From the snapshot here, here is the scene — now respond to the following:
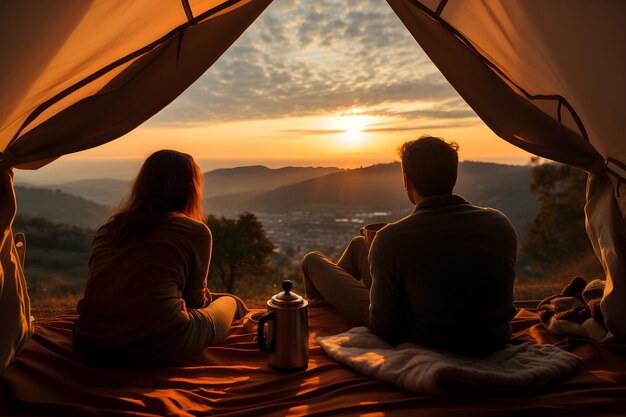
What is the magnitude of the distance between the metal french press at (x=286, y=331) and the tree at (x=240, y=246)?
6.14 m

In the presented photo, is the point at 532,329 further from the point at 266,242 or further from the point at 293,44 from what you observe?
the point at 266,242

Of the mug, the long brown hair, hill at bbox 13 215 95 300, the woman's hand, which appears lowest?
hill at bbox 13 215 95 300

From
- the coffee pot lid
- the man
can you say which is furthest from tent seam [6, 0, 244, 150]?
the coffee pot lid

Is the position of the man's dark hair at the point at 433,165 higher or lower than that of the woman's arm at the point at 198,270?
higher

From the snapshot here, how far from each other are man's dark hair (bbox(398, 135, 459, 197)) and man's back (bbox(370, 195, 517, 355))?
0.17 ft

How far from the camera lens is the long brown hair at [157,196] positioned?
165 centimetres

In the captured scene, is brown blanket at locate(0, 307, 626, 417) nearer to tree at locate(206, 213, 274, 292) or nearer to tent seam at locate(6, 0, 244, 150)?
tent seam at locate(6, 0, 244, 150)

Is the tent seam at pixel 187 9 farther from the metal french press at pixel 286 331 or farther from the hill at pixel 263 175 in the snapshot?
the hill at pixel 263 175

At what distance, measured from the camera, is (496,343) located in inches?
62.9

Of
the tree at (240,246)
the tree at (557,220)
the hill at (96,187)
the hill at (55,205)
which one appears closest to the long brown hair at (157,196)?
the tree at (240,246)

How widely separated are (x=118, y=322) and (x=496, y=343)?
140cm

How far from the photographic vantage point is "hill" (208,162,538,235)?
862 centimetres

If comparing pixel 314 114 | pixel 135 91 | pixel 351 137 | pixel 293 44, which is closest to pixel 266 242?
pixel 314 114

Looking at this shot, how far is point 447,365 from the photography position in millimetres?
1341
